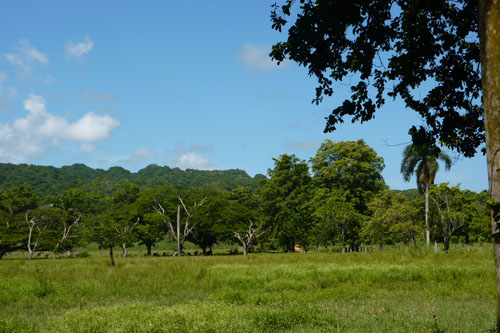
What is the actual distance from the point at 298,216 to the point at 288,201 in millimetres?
4649

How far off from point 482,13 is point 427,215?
154ft

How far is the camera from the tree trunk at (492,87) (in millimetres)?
4129

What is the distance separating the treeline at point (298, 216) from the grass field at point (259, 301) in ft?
88.5

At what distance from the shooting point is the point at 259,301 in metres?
12.5

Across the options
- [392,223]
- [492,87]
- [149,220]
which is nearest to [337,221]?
[392,223]

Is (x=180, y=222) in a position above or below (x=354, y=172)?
below

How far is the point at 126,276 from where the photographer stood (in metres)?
19.5

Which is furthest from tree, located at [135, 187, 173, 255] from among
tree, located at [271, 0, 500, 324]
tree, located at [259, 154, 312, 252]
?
tree, located at [271, 0, 500, 324]

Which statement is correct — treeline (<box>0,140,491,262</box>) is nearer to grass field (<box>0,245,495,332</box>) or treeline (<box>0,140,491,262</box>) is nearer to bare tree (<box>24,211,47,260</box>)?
bare tree (<box>24,211,47,260</box>)

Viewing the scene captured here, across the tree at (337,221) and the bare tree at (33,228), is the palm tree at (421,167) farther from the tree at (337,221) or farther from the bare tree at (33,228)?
the bare tree at (33,228)

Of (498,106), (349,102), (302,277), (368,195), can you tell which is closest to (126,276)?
(302,277)

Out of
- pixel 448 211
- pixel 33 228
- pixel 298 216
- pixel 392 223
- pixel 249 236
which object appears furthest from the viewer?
pixel 298 216

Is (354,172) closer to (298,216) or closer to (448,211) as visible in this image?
(298,216)

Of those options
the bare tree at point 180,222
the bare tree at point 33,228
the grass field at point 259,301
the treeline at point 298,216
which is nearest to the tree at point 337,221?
the treeline at point 298,216
